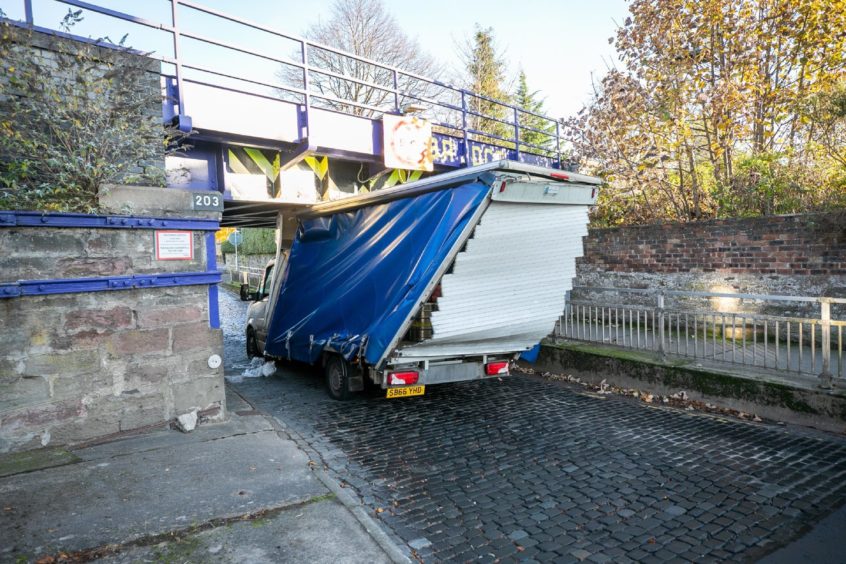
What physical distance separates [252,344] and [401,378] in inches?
207

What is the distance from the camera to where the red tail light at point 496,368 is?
22.5ft

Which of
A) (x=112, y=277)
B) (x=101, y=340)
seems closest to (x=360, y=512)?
(x=101, y=340)

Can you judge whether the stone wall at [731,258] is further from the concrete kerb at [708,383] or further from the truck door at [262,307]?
the truck door at [262,307]

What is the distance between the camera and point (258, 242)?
30.4 m

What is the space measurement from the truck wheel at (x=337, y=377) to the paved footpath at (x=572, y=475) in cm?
16

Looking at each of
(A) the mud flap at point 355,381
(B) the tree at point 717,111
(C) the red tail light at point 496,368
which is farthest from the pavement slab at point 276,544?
(B) the tree at point 717,111

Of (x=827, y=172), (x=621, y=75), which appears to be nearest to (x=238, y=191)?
(x=621, y=75)

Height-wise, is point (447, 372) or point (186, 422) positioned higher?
point (447, 372)

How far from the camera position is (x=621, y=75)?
11492 mm

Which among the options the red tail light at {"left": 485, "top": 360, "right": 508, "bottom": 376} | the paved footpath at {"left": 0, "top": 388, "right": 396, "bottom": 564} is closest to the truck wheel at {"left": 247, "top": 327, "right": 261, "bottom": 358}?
the paved footpath at {"left": 0, "top": 388, "right": 396, "bottom": 564}

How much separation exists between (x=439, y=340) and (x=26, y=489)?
3831 millimetres

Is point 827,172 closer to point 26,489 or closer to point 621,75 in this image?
point 621,75

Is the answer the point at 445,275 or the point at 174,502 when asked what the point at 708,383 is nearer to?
the point at 445,275

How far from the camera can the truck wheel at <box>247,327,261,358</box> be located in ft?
33.8
